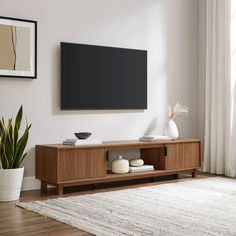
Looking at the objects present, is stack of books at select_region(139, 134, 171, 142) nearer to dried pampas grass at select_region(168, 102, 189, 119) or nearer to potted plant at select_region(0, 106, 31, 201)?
dried pampas grass at select_region(168, 102, 189, 119)

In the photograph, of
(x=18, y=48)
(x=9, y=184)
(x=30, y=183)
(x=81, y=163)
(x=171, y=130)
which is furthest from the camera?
(x=171, y=130)

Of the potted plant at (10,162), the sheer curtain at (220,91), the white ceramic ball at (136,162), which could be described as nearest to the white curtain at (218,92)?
the sheer curtain at (220,91)

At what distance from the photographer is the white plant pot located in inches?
157

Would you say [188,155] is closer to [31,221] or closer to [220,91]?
[220,91]

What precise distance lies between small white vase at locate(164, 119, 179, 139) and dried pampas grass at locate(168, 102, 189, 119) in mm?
172

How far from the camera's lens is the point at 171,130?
533 cm

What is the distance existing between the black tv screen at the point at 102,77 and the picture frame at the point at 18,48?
1.12 feet

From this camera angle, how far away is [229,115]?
548 cm

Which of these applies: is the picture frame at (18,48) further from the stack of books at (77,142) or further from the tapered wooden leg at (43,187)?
the tapered wooden leg at (43,187)

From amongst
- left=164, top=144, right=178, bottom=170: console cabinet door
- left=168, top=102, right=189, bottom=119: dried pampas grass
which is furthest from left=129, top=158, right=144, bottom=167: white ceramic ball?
left=168, top=102, right=189, bottom=119: dried pampas grass

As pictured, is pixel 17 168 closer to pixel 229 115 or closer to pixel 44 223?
pixel 44 223

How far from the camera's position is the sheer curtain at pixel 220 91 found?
549 cm

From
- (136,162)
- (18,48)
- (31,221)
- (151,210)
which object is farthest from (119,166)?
(31,221)

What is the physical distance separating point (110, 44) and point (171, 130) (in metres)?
1.22
